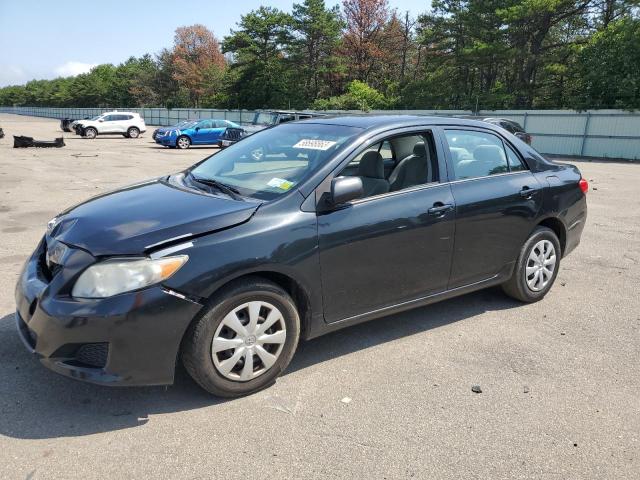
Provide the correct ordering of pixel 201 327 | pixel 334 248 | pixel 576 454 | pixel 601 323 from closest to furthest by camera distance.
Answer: pixel 576 454, pixel 201 327, pixel 334 248, pixel 601 323

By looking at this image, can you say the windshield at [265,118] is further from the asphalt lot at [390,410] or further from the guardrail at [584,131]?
the asphalt lot at [390,410]

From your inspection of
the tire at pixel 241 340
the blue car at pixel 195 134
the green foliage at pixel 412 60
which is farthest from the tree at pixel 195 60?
the tire at pixel 241 340

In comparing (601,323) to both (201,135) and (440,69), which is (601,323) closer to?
(201,135)

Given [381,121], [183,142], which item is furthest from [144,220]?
[183,142]

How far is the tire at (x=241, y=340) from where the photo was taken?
3.00 metres

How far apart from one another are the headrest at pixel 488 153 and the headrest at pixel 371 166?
2.83 feet

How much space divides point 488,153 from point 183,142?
23348 millimetres

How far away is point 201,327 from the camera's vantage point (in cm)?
297

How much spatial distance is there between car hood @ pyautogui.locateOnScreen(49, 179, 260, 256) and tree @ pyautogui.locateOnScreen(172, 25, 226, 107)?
68.1 meters

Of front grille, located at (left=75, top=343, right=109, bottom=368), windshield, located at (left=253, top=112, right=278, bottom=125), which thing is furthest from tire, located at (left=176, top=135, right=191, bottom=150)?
front grille, located at (left=75, top=343, right=109, bottom=368)

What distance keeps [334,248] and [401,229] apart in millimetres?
586

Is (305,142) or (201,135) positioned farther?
(201,135)

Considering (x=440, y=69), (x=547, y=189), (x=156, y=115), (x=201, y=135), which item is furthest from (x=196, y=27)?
(x=547, y=189)

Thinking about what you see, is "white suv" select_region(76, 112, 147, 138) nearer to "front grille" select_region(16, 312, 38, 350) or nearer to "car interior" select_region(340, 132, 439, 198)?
"car interior" select_region(340, 132, 439, 198)
